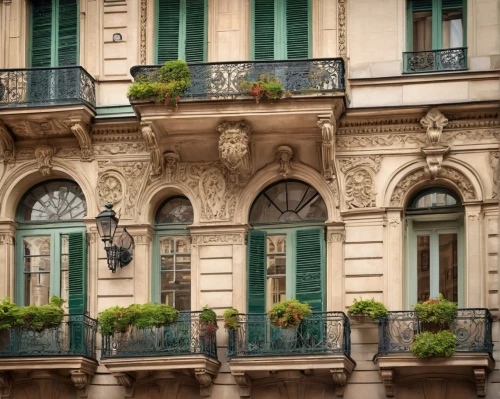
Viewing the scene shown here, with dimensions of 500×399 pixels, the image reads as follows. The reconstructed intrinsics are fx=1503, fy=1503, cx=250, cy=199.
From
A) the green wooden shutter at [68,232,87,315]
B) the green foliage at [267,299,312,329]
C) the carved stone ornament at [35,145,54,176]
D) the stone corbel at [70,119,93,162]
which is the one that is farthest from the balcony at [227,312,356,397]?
the carved stone ornament at [35,145,54,176]

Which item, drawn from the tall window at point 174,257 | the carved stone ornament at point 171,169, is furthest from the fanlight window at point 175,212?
the carved stone ornament at point 171,169

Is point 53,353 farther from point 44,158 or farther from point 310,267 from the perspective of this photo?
point 310,267

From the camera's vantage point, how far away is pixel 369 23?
29.1 m

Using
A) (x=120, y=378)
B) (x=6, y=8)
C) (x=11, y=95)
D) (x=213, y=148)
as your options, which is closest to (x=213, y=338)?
(x=120, y=378)

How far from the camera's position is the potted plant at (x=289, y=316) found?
27219 mm

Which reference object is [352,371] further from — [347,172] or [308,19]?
[308,19]

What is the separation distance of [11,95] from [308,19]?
236 inches

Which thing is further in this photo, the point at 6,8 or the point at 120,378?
the point at 6,8

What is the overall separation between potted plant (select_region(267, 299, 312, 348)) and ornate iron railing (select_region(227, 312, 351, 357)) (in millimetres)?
18

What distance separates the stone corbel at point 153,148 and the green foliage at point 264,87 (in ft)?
6.30

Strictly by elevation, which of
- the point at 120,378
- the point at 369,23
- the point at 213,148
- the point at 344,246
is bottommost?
the point at 120,378

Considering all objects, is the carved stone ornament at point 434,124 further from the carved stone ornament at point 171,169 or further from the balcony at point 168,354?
the balcony at point 168,354

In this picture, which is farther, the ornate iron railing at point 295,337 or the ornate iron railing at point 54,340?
the ornate iron railing at point 54,340

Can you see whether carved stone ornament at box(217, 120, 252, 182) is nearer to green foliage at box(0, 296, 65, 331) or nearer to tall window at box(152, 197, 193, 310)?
tall window at box(152, 197, 193, 310)
